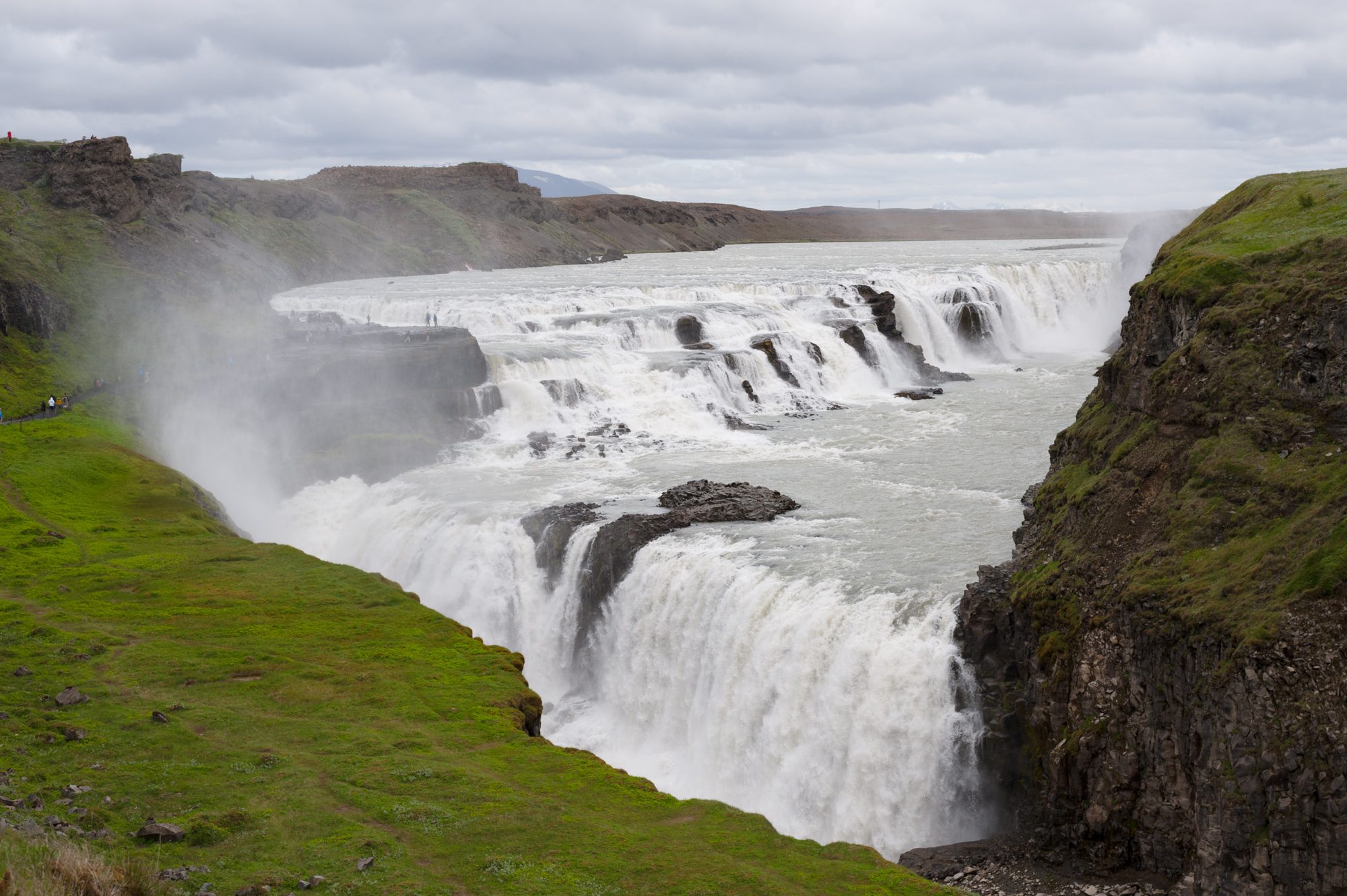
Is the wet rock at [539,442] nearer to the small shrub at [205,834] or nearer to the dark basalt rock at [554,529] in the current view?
the dark basalt rock at [554,529]

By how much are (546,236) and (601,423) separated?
4325 inches

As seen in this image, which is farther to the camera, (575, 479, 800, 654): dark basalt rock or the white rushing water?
(575, 479, 800, 654): dark basalt rock

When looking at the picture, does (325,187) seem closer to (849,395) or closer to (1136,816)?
(849,395)

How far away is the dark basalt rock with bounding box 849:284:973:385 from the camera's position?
6116 cm

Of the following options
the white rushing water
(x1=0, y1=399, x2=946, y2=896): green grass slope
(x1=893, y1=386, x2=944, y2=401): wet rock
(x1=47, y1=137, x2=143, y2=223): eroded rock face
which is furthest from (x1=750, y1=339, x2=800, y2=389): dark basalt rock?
(x1=47, y1=137, x2=143, y2=223): eroded rock face

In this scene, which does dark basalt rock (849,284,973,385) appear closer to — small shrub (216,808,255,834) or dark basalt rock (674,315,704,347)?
dark basalt rock (674,315,704,347)

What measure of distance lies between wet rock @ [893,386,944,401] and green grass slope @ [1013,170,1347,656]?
28.6 m

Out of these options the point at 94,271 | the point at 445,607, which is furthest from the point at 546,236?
the point at 445,607

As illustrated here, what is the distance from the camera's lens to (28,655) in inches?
928

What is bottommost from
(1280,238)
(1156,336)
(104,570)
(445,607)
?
(445,607)

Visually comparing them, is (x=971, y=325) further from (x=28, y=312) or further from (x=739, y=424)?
(x=28, y=312)

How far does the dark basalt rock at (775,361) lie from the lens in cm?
5753

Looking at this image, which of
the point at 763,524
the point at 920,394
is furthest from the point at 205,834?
the point at 920,394

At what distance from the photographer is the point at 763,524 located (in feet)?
110
